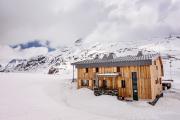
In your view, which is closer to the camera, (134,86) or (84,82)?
(134,86)

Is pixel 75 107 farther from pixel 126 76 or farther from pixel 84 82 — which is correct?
pixel 84 82

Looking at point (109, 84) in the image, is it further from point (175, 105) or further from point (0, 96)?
point (0, 96)

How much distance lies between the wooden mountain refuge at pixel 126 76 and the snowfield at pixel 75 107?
5.99 feet

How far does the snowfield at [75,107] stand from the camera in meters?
23.1

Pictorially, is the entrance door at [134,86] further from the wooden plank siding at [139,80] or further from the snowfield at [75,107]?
the snowfield at [75,107]

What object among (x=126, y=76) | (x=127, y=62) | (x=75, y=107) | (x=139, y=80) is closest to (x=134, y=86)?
(x=139, y=80)

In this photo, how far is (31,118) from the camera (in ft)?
70.6

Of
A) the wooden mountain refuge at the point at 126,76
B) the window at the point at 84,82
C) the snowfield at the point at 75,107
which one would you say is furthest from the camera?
the window at the point at 84,82

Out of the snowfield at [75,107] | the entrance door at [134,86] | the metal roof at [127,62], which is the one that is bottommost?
the snowfield at [75,107]

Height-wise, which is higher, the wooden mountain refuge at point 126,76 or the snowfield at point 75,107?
the wooden mountain refuge at point 126,76

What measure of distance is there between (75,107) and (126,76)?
32.0 feet

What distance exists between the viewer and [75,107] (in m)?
28.4

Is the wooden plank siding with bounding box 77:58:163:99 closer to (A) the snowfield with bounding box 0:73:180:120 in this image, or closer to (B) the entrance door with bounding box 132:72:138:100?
(B) the entrance door with bounding box 132:72:138:100

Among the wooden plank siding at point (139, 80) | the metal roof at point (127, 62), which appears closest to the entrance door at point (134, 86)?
the wooden plank siding at point (139, 80)
